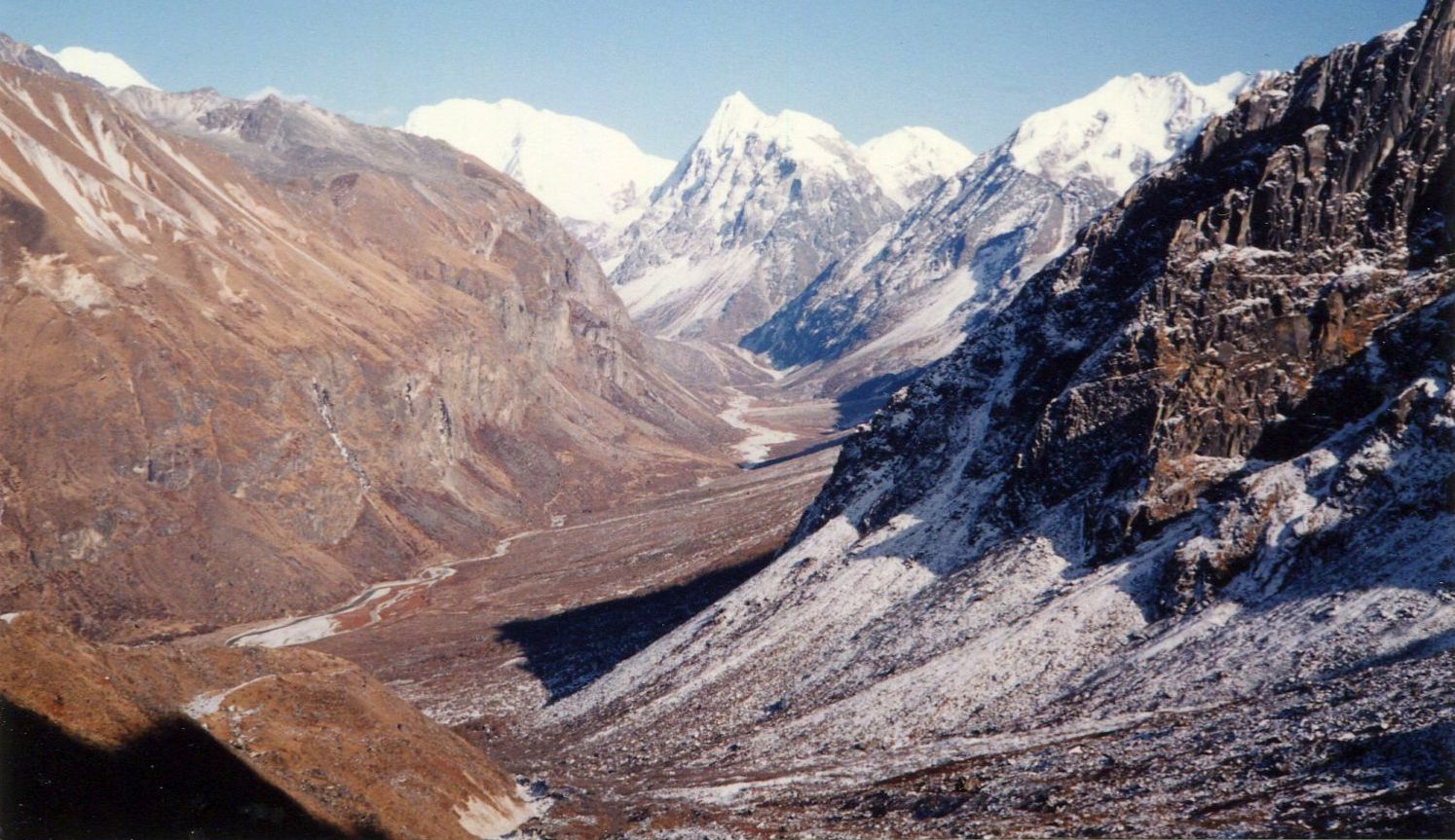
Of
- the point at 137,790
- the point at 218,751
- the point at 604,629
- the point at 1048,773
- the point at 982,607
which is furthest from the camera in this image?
the point at 604,629

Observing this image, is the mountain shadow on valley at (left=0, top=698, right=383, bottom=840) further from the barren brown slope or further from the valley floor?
the valley floor

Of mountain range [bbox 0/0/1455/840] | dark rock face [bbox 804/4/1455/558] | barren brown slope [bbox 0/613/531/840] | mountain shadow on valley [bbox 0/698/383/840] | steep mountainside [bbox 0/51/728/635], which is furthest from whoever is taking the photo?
steep mountainside [bbox 0/51/728/635]

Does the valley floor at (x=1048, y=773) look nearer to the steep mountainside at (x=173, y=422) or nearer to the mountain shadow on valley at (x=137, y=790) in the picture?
the mountain shadow on valley at (x=137, y=790)

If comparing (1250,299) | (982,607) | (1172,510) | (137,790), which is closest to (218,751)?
(137,790)

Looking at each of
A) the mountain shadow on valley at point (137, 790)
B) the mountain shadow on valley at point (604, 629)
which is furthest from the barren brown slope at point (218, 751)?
the mountain shadow on valley at point (604, 629)

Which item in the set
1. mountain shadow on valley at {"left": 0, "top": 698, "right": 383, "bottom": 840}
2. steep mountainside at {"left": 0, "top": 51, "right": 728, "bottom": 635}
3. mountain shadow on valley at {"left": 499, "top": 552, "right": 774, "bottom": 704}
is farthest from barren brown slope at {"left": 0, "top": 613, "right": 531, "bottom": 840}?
steep mountainside at {"left": 0, "top": 51, "right": 728, "bottom": 635}

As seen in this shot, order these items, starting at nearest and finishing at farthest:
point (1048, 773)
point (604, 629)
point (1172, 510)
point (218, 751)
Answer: point (218, 751) → point (1048, 773) → point (1172, 510) → point (604, 629)

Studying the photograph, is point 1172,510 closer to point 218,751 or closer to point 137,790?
point 218,751
